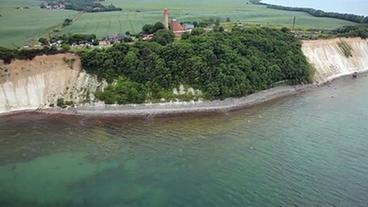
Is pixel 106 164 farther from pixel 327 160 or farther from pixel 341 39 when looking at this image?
pixel 341 39

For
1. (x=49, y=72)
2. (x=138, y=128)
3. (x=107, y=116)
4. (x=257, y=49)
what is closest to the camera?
(x=138, y=128)

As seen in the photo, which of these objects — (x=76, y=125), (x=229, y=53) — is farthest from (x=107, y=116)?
(x=229, y=53)

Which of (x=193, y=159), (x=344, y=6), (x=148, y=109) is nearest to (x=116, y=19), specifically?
(x=148, y=109)

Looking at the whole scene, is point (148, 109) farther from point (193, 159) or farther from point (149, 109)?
point (193, 159)

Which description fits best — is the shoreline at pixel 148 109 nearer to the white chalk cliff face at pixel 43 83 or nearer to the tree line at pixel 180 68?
the tree line at pixel 180 68

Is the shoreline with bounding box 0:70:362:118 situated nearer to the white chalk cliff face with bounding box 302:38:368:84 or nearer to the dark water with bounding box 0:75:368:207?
the dark water with bounding box 0:75:368:207

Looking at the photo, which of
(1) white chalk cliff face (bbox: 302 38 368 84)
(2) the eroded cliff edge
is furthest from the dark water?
(1) white chalk cliff face (bbox: 302 38 368 84)

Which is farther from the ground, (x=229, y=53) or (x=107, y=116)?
(x=229, y=53)
